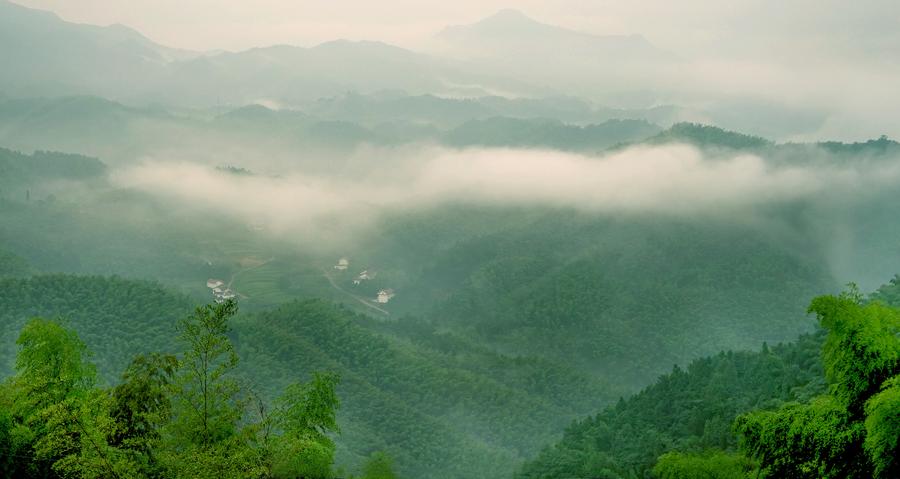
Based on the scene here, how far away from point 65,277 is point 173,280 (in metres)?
67.9

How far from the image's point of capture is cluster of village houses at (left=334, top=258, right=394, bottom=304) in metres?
156

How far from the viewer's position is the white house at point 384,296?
154788 mm

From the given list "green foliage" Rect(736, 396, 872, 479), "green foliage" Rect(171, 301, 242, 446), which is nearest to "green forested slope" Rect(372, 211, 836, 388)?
"green foliage" Rect(171, 301, 242, 446)

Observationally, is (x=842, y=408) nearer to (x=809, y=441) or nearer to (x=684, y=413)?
(x=809, y=441)

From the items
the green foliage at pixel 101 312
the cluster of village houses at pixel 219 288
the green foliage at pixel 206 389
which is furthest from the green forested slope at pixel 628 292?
the green foliage at pixel 206 389

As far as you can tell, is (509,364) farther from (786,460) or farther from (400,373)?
(786,460)

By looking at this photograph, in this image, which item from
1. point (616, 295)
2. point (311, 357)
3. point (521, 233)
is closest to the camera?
point (311, 357)

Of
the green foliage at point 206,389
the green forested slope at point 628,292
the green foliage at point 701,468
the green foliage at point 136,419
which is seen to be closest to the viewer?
the green foliage at point 136,419

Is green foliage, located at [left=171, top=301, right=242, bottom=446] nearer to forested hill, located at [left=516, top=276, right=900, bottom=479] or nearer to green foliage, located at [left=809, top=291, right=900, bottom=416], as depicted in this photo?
forested hill, located at [left=516, top=276, right=900, bottom=479]

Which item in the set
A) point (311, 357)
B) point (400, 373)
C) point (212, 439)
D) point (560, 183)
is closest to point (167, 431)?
point (212, 439)

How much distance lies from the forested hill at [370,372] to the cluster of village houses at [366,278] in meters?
56.6

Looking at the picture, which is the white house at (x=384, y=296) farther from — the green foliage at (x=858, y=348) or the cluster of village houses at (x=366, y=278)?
the green foliage at (x=858, y=348)

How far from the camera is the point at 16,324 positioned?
71.9 m

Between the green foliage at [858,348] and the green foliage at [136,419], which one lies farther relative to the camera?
the green foliage at [136,419]
